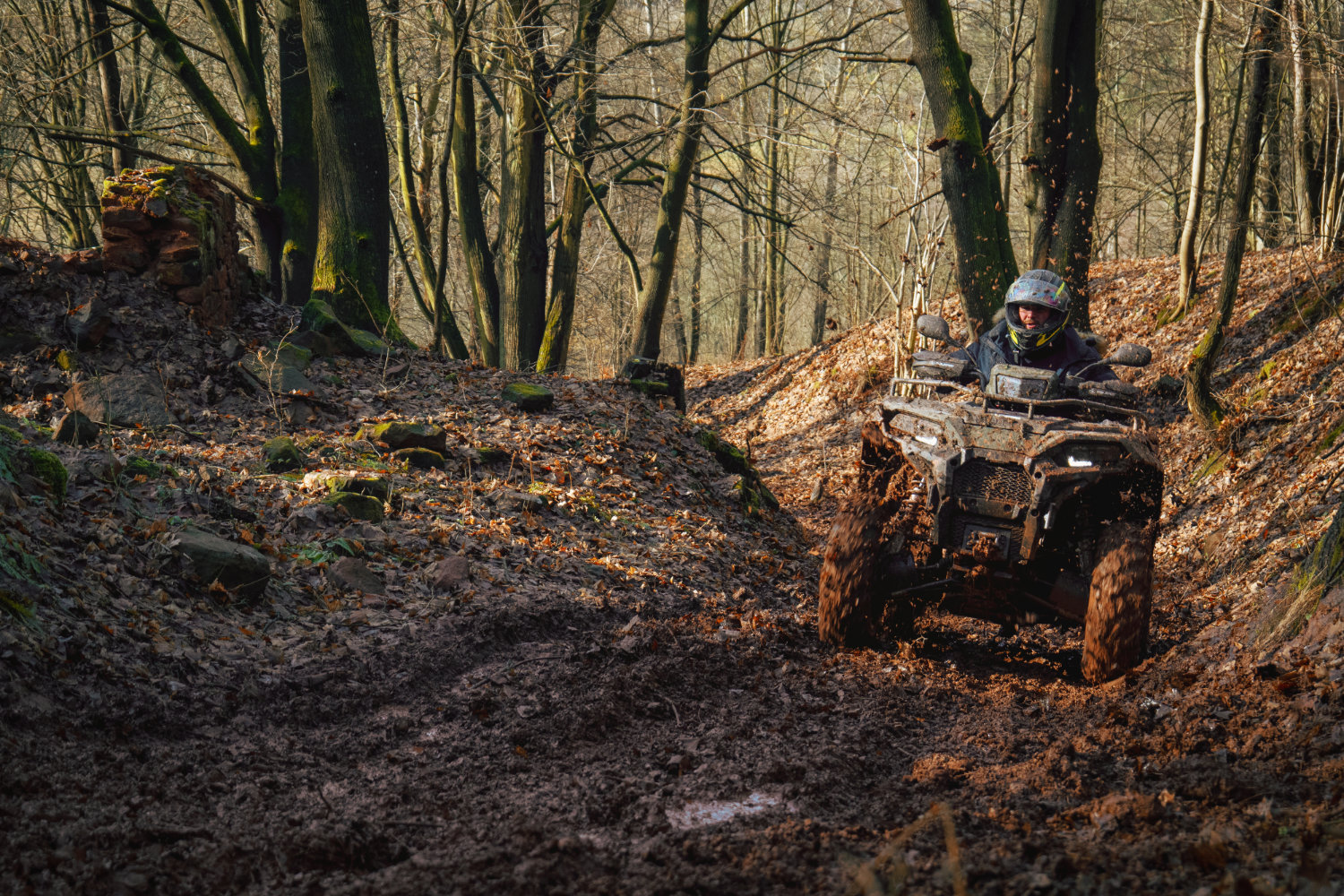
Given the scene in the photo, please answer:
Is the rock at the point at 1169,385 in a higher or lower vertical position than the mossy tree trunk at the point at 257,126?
lower

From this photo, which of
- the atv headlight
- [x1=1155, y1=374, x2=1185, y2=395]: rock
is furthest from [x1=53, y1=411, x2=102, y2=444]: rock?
Answer: [x1=1155, y1=374, x2=1185, y2=395]: rock

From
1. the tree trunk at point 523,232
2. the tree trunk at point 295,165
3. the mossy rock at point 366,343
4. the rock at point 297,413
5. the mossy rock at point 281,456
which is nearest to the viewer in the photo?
the mossy rock at point 281,456

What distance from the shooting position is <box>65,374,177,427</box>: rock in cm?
694

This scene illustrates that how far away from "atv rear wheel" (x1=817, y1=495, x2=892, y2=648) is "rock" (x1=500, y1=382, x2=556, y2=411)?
4.38 meters

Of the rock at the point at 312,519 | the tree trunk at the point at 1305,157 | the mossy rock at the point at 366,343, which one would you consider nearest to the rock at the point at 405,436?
the rock at the point at 312,519

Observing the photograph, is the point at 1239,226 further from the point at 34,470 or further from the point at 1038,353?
the point at 34,470

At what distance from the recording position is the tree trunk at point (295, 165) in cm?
1219

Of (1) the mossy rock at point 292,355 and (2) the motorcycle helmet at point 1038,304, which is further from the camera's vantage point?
(1) the mossy rock at point 292,355

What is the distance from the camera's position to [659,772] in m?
3.69

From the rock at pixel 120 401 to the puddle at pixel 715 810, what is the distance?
5.62m

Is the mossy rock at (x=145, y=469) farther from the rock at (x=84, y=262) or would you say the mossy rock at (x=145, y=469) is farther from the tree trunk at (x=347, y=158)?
the tree trunk at (x=347, y=158)

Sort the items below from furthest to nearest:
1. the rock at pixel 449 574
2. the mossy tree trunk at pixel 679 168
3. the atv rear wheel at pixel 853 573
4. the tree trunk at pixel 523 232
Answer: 1. the tree trunk at pixel 523 232
2. the mossy tree trunk at pixel 679 168
3. the rock at pixel 449 574
4. the atv rear wheel at pixel 853 573

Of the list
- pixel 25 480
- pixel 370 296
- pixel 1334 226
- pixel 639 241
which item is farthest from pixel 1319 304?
pixel 639 241

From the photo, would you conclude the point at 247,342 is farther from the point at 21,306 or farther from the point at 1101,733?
the point at 1101,733
